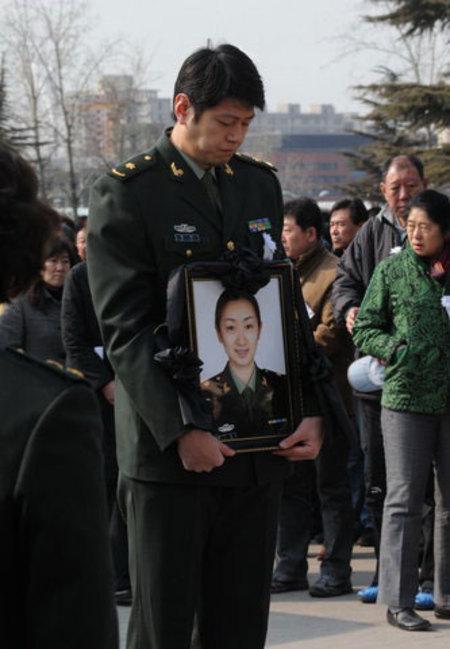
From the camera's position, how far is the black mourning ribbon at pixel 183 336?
3828mm

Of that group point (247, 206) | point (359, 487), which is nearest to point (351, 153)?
point (359, 487)

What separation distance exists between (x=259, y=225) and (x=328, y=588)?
3.57 metres

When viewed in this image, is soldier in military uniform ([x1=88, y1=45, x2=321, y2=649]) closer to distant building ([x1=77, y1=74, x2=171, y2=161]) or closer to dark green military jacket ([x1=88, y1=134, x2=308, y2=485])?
dark green military jacket ([x1=88, y1=134, x2=308, y2=485])

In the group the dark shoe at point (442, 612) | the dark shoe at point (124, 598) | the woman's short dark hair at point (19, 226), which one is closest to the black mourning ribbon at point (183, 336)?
the woman's short dark hair at point (19, 226)

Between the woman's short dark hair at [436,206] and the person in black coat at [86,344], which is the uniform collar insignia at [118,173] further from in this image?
the person in black coat at [86,344]

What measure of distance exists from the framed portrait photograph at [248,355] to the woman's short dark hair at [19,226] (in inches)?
68.5

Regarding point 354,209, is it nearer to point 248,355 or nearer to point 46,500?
point 248,355

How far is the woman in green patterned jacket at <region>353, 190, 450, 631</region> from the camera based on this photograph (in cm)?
623

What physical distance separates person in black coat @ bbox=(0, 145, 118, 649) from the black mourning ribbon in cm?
176

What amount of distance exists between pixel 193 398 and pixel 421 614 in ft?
10.7

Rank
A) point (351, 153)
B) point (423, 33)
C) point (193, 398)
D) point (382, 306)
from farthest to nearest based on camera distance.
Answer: point (351, 153) < point (423, 33) < point (382, 306) < point (193, 398)

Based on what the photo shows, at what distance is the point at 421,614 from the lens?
6.73 m

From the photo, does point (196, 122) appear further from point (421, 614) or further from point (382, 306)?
point (421, 614)

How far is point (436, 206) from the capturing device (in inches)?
252
